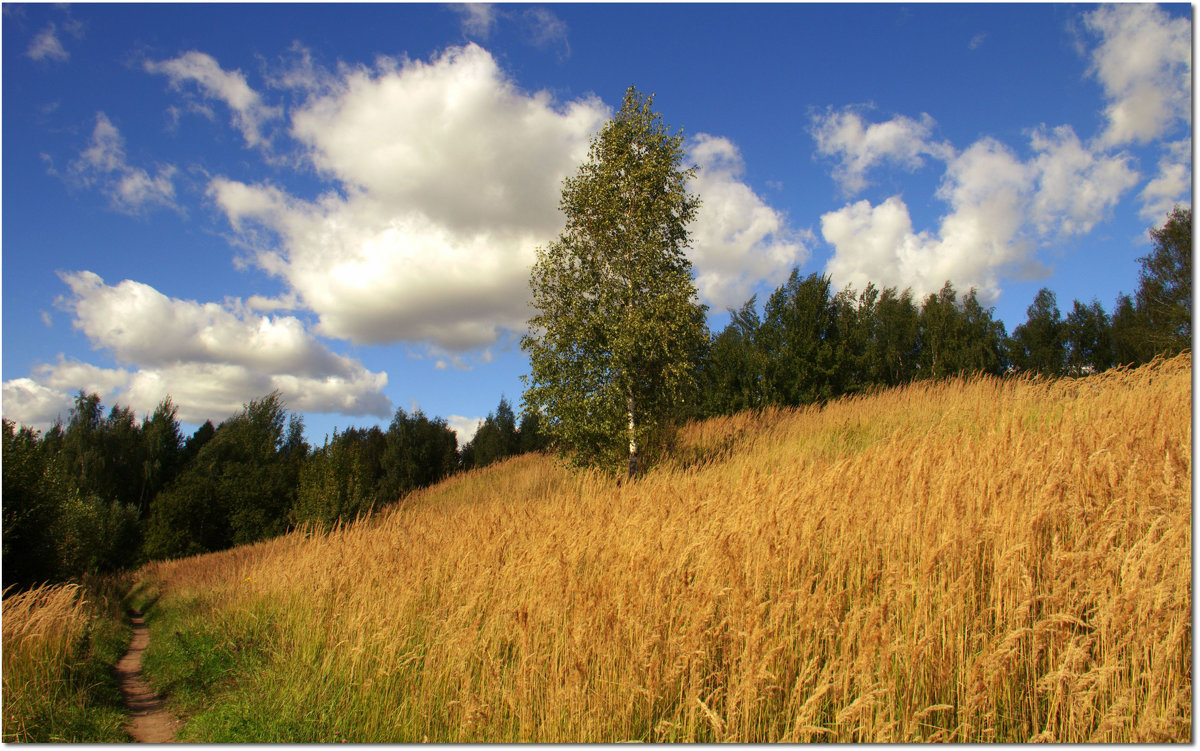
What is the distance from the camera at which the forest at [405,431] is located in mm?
19391

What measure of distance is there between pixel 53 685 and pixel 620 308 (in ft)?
38.0

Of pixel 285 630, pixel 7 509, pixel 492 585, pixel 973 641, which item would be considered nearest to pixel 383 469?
pixel 7 509

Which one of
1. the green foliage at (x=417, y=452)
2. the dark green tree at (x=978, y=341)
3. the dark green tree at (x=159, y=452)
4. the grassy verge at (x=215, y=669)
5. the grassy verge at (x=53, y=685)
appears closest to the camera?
the grassy verge at (x=215, y=669)

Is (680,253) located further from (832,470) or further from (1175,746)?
(1175,746)

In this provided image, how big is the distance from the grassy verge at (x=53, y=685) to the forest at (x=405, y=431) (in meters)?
6.61

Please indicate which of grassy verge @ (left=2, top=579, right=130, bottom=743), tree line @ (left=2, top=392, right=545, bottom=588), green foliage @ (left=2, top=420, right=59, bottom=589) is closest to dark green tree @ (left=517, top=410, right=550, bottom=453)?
tree line @ (left=2, top=392, right=545, bottom=588)

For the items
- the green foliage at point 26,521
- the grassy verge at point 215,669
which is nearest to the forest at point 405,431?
the green foliage at point 26,521

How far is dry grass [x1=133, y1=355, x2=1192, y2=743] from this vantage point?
2.51 m

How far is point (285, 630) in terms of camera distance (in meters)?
6.78

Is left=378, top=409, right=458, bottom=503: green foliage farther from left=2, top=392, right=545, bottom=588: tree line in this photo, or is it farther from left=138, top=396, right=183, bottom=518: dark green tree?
left=138, top=396, right=183, bottom=518: dark green tree

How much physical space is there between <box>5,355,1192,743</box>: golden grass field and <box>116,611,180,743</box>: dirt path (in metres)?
1.00

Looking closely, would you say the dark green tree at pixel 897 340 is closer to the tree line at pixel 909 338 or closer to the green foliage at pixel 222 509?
the tree line at pixel 909 338

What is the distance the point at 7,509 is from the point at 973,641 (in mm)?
22133

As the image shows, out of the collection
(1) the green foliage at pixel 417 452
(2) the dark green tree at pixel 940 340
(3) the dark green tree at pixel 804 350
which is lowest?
(1) the green foliage at pixel 417 452
